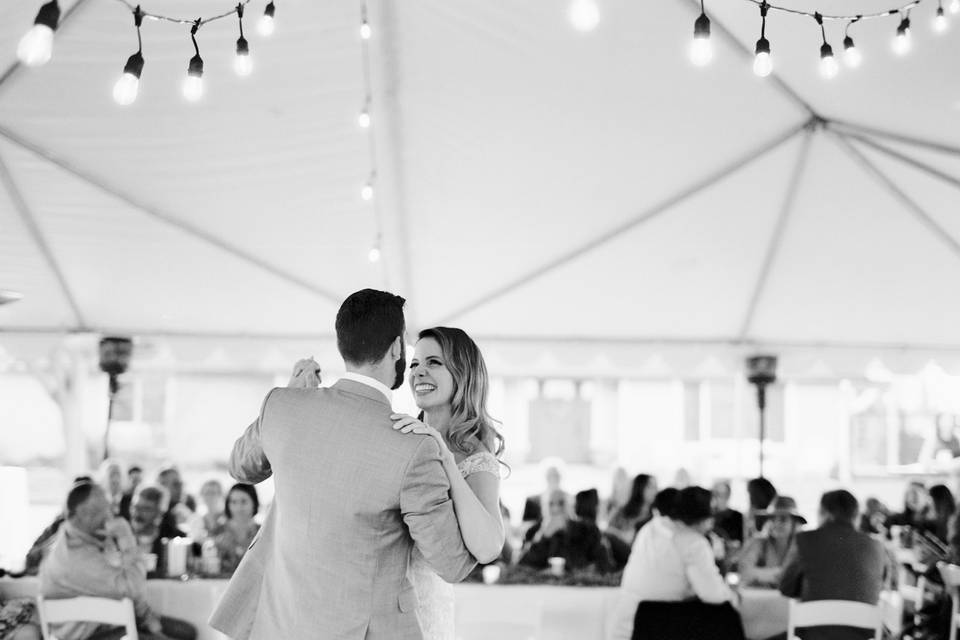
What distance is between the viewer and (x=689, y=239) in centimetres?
743

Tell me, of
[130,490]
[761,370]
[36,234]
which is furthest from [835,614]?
[130,490]

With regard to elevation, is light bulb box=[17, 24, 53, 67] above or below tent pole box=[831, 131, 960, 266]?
below

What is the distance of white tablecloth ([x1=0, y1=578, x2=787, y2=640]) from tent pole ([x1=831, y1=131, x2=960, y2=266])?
2795 millimetres

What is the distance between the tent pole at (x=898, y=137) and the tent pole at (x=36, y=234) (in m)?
5.14

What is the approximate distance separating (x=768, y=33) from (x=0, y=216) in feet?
17.0

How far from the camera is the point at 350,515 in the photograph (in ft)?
5.96

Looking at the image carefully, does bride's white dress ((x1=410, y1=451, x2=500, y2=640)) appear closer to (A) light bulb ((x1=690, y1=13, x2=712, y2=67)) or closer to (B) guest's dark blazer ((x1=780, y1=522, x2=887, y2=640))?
(A) light bulb ((x1=690, y1=13, x2=712, y2=67))

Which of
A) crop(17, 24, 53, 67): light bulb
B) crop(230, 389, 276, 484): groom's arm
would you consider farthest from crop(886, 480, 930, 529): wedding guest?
crop(17, 24, 53, 67): light bulb

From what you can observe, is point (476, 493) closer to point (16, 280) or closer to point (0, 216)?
point (0, 216)

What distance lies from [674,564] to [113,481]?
5531 mm

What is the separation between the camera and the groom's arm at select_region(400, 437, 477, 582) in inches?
70.2

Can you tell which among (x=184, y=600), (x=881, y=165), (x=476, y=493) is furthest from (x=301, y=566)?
(x=881, y=165)

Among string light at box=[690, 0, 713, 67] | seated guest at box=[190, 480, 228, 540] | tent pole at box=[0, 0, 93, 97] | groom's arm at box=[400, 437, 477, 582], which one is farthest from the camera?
seated guest at box=[190, 480, 228, 540]

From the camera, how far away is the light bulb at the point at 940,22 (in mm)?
3826
